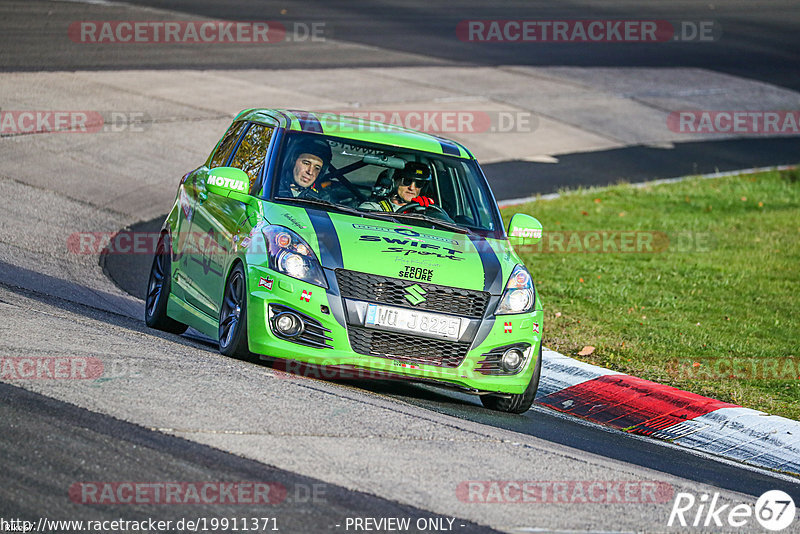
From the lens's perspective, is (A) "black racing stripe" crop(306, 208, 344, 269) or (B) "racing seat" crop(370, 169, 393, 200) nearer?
(A) "black racing stripe" crop(306, 208, 344, 269)

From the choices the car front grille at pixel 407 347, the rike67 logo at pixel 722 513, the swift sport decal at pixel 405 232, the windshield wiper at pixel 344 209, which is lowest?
the rike67 logo at pixel 722 513

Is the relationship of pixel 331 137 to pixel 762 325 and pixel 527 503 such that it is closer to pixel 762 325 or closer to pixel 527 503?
pixel 527 503

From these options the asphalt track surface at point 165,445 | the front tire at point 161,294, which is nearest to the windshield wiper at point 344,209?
the asphalt track surface at point 165,445

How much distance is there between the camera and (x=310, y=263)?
756 centimetres

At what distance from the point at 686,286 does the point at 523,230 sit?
199 inches

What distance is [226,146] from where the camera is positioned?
9648 millimetres

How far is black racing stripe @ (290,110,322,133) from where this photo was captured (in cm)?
890

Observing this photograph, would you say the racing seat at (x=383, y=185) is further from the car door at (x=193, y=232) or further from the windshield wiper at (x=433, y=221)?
the car door at (x=193, y=232)

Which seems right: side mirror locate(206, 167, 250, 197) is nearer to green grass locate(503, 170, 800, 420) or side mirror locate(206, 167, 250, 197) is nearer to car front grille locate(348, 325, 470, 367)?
car front grille locate(348, 325, 470, 367)

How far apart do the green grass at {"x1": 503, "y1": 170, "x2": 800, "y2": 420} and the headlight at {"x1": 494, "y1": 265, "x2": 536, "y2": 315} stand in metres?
2.22

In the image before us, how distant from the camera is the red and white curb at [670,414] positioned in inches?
327

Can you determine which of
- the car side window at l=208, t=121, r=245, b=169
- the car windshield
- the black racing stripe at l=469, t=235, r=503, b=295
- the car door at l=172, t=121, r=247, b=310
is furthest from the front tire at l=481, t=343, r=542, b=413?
the car side window at l=208, t=121, r=245, b=169

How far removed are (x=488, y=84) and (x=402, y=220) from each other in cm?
1806

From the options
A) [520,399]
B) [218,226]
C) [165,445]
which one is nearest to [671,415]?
[520,399]
